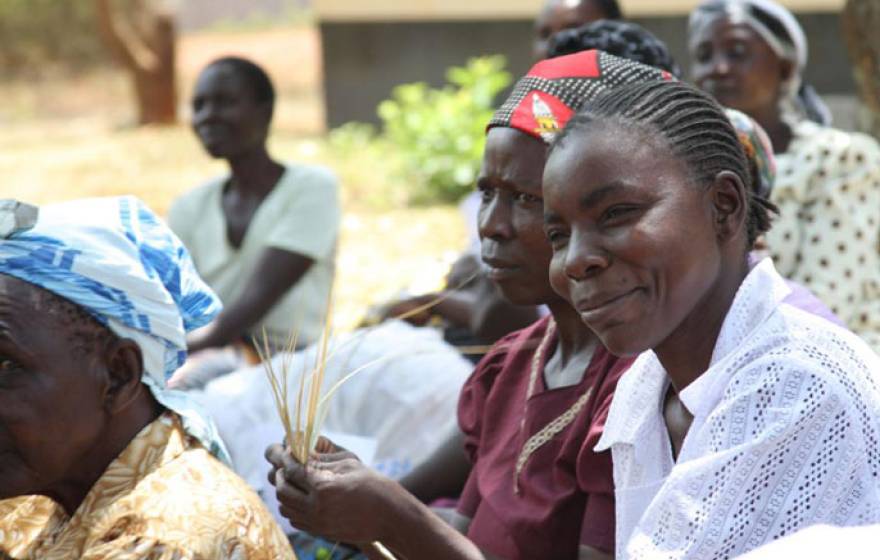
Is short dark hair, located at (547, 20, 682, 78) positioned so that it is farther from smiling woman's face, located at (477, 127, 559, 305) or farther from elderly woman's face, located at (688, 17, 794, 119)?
elderly woman's face, located at (688, 17, 794, 119)

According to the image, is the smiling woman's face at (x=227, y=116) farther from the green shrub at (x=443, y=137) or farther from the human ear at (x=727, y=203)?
the green shrub at (x=443, y=137)

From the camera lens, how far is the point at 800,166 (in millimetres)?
4809

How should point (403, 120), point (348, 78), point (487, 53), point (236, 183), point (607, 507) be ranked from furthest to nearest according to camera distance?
point (348, 78)
point (487, 53)
point (403, 120)
point (236, 183)
point (607, 507)

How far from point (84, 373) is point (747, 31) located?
3398mm

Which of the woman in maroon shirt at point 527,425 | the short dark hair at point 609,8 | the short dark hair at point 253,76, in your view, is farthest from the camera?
the short dark hair at point 253,76

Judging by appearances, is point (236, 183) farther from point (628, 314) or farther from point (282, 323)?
point (628, 314)

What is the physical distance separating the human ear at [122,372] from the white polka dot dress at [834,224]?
2741mm

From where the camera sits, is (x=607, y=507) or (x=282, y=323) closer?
(x=607, y=507)

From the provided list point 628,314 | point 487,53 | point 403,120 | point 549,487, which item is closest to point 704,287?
point 628,314

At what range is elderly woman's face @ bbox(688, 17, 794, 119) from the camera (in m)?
5.08

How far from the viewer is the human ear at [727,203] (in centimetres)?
233

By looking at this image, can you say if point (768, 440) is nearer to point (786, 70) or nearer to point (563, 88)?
point (563, 88)

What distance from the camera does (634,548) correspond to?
7.53 ft

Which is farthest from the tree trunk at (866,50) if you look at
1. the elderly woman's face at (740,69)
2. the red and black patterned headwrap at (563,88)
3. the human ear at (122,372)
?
the human ear at (122,372)
